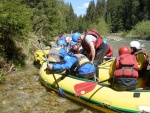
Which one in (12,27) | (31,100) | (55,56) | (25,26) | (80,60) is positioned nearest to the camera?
(80,60)

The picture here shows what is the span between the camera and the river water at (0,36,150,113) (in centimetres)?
633

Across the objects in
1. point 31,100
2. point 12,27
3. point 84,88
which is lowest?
point 31,100

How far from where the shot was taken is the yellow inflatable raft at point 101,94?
204 inches

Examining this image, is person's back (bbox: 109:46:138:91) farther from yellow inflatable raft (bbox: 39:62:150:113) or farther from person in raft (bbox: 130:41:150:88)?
person in raft (bbox: 130:41:150:88)

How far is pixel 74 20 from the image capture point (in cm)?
9850

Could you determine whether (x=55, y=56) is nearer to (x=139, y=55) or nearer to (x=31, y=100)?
(x=31, y=100)

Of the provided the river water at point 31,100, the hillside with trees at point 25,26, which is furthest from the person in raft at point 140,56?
the hillside with trees at point 25,26

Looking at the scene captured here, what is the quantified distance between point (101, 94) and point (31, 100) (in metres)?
2.29

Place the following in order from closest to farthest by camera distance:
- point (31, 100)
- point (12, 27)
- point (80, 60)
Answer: point (80, 60) < point (31, 100) < point (12, 27)

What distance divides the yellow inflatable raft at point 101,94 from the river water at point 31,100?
0.75 ft

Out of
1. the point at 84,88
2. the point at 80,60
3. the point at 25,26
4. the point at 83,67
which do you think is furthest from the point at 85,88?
the point at 25,26

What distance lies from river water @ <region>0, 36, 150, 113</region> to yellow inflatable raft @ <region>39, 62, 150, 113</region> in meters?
0.23

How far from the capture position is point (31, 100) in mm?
7016

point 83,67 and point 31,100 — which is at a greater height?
point 83,67
